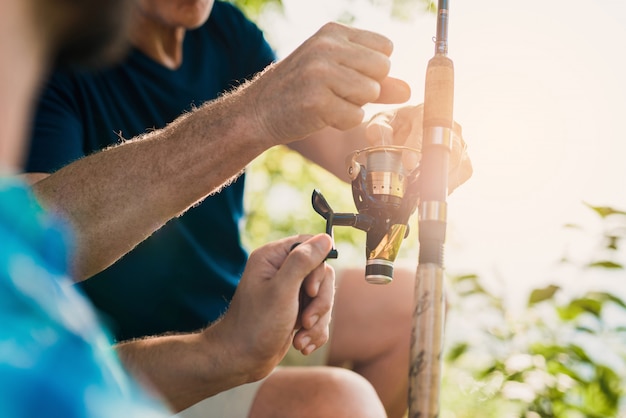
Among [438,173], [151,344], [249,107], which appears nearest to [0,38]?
[438,173]

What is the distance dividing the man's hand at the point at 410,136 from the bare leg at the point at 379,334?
50 centimetres

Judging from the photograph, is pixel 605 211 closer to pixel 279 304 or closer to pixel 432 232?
pixel 279 304

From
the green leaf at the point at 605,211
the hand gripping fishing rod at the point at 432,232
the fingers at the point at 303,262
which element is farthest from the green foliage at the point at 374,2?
the green leaf at the point at 605,211

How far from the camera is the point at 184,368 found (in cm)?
138

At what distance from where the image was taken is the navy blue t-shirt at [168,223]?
1678 mm

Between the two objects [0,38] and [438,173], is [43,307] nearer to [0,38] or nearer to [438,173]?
[0,38]

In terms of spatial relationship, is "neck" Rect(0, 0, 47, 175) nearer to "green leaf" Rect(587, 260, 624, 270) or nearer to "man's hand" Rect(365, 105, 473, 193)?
"man's hand" Rect(365, 105, 473, 193)

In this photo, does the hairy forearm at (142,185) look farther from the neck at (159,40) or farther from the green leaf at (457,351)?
the green leaf at (457,351)

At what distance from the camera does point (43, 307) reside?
0.50 m

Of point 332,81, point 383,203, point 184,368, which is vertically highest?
point 332,81

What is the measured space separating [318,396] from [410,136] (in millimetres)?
515

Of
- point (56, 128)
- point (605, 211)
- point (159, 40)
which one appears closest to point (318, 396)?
point (56, 128)

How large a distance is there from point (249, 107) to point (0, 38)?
0.74 metres

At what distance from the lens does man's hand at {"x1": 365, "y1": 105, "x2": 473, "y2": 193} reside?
4.05ft
